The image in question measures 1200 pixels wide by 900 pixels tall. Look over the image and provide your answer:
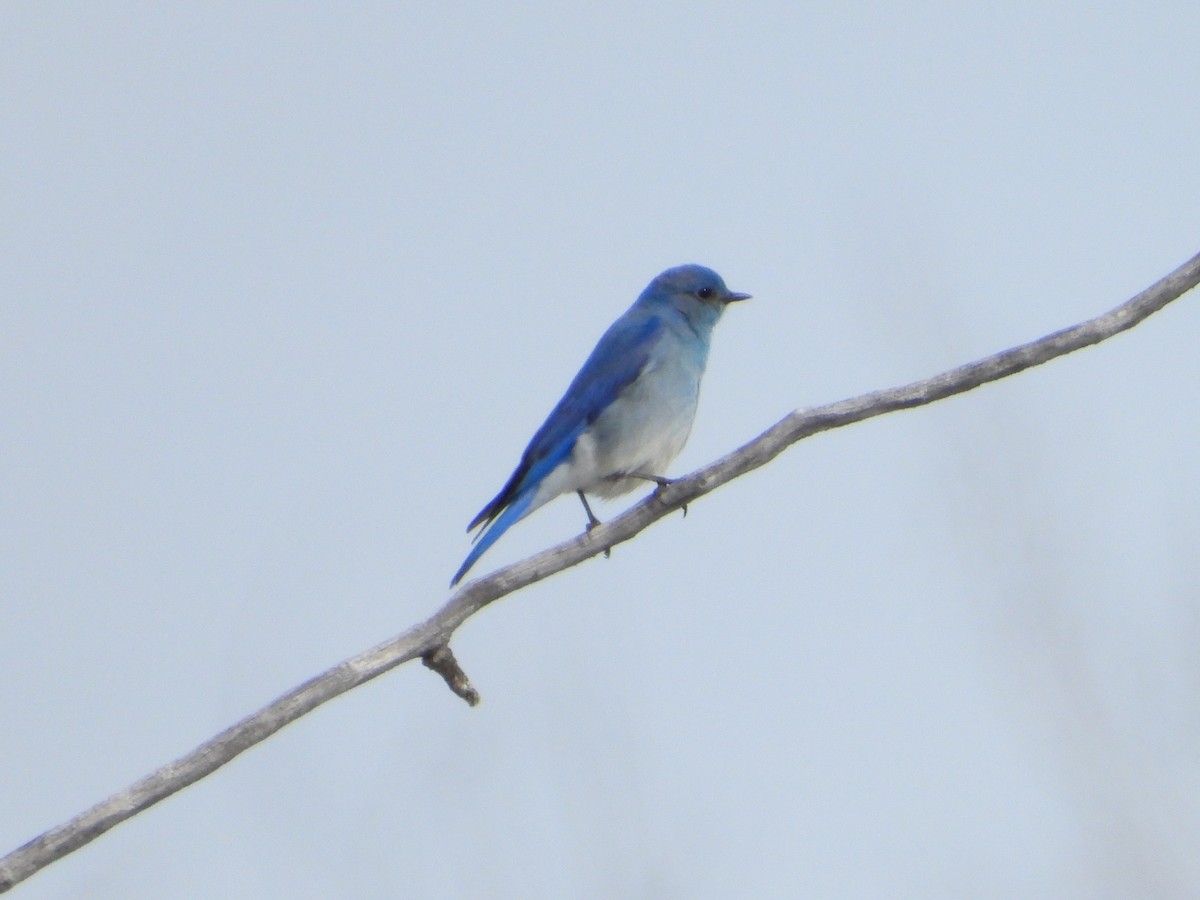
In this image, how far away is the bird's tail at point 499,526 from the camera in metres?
5.61

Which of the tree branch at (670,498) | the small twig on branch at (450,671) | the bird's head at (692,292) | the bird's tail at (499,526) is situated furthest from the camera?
the bird's head at (692,292)

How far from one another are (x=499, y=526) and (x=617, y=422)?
1.12m

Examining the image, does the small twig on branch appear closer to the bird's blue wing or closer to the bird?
the bird's blue wing

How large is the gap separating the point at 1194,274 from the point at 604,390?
3.10m

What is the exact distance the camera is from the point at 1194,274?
436cm

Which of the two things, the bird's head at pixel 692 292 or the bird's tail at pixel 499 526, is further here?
the bird's head at pixel 692 292

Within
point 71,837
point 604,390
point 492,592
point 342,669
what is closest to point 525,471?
point 604,390

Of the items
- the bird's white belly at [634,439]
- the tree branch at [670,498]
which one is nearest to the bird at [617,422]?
the bird's white belly at [634,439]

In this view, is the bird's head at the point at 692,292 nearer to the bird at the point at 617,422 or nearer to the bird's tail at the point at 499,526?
the bird at the point at 617,422

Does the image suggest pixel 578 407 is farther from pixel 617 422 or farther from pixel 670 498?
pixel 670 498

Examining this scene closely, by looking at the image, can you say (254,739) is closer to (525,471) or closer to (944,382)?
(944,382)

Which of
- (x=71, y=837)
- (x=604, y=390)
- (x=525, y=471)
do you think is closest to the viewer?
(x=71, y=837)

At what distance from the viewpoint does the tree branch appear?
12.2 ft

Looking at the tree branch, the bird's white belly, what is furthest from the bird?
the tree branch
